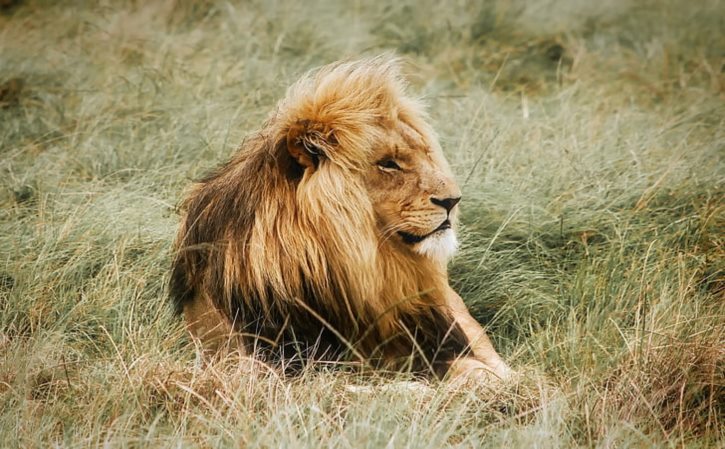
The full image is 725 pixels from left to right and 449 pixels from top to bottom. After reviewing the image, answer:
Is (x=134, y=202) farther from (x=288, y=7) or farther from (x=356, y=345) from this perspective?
(x=288, y=7)

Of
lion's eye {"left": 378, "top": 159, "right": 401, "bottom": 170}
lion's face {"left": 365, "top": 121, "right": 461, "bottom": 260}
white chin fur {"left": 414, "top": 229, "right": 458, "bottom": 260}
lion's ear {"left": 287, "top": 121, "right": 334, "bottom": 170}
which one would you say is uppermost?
lion's ear {"left": 287, "top": 121, "right": 334, "bottom": 170}

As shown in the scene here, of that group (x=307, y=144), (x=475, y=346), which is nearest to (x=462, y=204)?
(x=475, y=346)

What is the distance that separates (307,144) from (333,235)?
32 cm

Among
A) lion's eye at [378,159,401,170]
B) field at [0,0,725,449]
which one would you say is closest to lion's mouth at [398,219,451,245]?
lion's eye at [378,159,401,170]

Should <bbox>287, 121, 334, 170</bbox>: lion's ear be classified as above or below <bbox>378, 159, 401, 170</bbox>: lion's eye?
above

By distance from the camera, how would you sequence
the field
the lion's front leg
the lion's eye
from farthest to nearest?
the lion's front leg < the lion's eye < the field

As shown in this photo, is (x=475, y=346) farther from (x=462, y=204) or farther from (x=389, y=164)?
(x=462, y=204)

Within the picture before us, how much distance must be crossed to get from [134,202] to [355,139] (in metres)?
1.59

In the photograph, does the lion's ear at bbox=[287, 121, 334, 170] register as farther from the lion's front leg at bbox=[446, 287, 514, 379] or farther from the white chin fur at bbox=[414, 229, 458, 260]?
the lion's front leg at bbox=[446, 287, 514, 379]

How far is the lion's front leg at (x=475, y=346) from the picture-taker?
3344 mm

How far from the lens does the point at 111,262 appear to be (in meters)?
3.89

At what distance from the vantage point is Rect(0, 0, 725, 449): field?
285cm

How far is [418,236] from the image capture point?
3.16 metres

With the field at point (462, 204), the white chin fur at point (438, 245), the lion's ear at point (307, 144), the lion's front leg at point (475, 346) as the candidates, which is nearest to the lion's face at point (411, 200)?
the white chin fur at point (438, 245)
